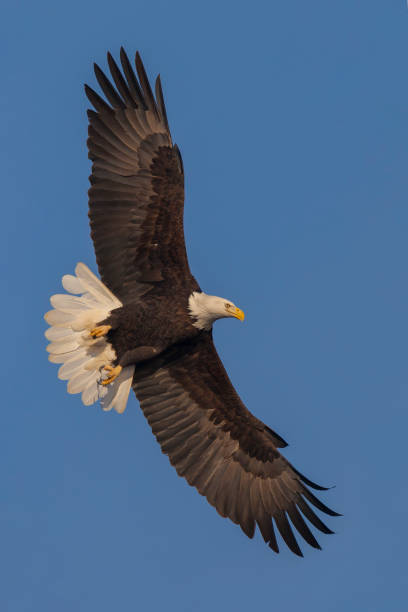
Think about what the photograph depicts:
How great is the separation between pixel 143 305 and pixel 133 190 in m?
1.22

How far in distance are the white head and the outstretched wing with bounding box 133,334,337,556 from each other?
0.37 meters

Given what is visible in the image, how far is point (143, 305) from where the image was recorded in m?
12.4

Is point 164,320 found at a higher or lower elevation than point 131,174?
lower

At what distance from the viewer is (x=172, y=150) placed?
1249cm

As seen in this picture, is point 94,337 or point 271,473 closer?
point 94,337

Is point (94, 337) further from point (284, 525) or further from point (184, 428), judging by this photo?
point (284, 525)

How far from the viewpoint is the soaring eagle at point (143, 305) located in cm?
1234

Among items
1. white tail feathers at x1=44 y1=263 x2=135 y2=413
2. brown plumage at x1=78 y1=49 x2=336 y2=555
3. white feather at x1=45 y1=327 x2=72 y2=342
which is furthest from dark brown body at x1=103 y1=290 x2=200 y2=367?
white feather at x1=45 y1=327 x2=72 y2=342

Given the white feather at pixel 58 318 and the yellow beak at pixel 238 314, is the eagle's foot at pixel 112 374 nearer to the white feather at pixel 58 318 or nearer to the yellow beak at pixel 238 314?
the white feather at pixel 58 318

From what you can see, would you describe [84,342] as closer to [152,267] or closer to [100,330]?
[100,330]

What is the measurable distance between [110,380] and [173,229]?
5.71ft

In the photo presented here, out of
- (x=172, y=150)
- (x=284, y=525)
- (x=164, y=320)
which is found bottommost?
(x=284, y=525)

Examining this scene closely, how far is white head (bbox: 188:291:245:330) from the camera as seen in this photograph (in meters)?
12.4

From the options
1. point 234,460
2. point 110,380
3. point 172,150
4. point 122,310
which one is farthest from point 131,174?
point 234,460
